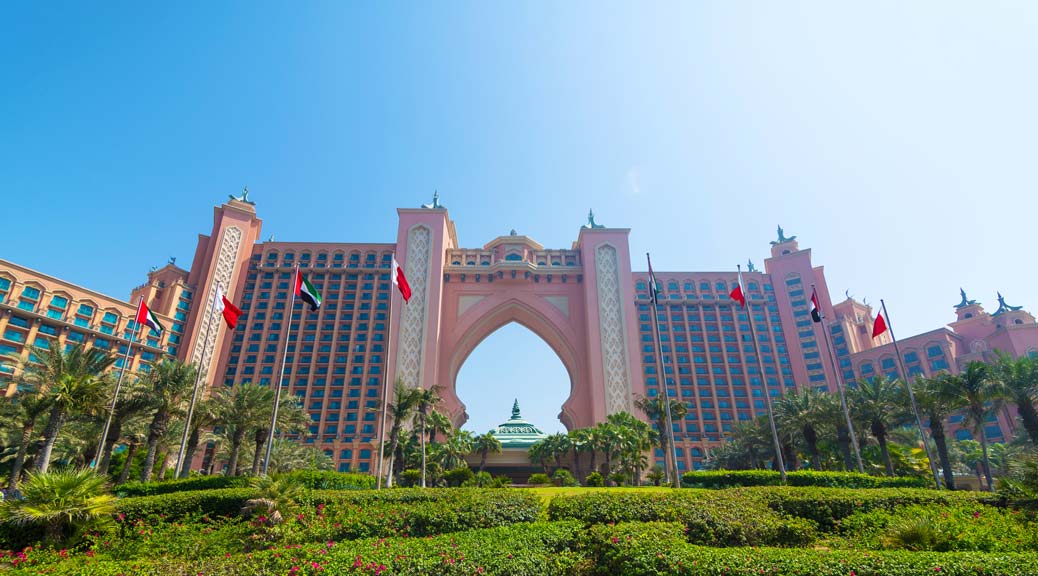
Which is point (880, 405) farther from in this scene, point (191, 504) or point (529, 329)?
point (529, 329)

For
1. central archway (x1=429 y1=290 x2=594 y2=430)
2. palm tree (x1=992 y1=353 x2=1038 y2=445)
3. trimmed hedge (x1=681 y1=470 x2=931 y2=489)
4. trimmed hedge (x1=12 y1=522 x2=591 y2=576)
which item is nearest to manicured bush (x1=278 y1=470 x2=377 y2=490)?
trimmed hedge (x1=12 y1=522 x2=591 y2=576)

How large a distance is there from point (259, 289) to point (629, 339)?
178 feet

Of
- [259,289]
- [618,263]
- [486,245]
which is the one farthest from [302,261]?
[618,263]

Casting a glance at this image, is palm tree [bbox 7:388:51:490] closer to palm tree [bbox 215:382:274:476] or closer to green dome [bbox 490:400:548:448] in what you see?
palm tree [bbox 215:382:274:476]

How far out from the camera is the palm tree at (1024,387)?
30188mm

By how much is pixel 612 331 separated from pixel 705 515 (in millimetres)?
51429

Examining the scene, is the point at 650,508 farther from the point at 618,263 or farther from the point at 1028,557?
the point at 618,263

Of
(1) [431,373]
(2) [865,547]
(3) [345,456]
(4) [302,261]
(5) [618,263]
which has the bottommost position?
(2) [865,547]

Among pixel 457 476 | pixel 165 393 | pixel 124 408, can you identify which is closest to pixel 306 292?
pixel 165 393

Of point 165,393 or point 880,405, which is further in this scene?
point 880,405

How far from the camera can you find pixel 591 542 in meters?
13.7

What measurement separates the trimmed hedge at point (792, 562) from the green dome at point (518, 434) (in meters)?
50.1

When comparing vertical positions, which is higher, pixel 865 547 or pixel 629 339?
pixel 629 339

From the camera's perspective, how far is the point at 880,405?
117ft
